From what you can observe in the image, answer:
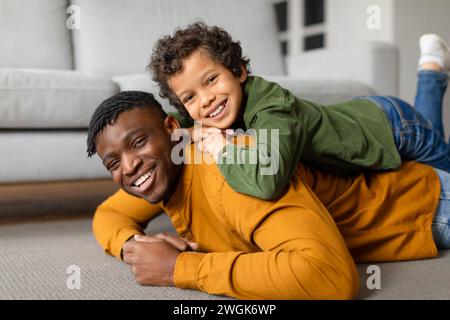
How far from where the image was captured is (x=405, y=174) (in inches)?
47.5

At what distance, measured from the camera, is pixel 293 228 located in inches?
34.0

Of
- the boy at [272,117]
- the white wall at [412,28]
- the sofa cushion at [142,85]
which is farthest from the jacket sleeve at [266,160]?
the white wall at [412,28]

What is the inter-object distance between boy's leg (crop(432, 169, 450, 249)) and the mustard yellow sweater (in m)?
0.02

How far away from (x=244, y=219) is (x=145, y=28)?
1672mm

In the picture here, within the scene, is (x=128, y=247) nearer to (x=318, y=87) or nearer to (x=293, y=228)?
(x=293, y=228)

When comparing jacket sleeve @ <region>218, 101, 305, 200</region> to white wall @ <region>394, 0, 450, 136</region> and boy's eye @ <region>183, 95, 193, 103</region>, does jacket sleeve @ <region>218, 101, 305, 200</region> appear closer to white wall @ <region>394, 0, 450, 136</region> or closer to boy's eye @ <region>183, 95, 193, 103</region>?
boy's eye @ <region>183, 95, 193, 103</region>

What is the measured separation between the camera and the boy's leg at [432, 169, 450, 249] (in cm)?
120

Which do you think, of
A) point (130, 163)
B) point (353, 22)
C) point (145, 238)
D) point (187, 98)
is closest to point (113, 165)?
point (130, 163)

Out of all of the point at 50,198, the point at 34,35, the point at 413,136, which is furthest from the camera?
the point at 34,35

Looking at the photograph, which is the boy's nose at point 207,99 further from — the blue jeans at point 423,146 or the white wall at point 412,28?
the white wall at point 412,28

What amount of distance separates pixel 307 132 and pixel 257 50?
5.09ft

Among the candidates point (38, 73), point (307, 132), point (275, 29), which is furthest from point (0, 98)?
point (275, 29)

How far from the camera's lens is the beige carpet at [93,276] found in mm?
938

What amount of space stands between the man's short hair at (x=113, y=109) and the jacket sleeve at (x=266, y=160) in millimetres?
191
